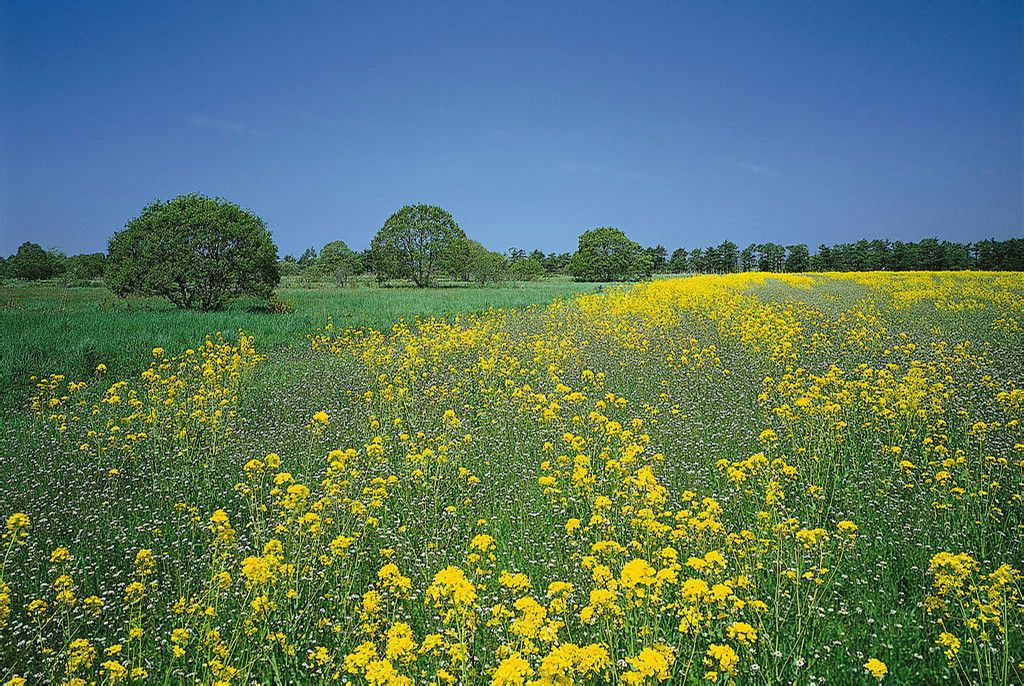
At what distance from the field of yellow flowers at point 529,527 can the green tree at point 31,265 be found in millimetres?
53813

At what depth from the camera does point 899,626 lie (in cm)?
371

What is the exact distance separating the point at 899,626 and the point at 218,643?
4.45m

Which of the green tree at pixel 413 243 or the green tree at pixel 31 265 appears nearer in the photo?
the green tree at pixel 31 265

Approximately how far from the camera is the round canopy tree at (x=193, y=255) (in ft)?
86.4

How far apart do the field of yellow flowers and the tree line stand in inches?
724

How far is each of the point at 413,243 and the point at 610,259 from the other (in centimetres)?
2709

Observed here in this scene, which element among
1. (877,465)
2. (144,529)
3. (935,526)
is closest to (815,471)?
(877,465)

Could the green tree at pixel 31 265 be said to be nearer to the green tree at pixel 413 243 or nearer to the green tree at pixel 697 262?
the green tree at pixel 413 243

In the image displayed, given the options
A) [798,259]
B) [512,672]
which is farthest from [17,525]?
[798,259]

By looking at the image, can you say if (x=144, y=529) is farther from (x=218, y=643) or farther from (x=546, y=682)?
(x=546, y=682)

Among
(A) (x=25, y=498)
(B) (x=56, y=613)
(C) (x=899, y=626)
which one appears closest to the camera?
(C) (x=899, y=626)

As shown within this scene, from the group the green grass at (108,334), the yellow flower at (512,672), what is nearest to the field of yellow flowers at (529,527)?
the yellow flower at (512,672)

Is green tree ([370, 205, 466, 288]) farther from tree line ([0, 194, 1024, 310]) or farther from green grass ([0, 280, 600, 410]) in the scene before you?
green grass ([0, 280, 600, 410])

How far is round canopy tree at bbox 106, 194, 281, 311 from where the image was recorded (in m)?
26.3
